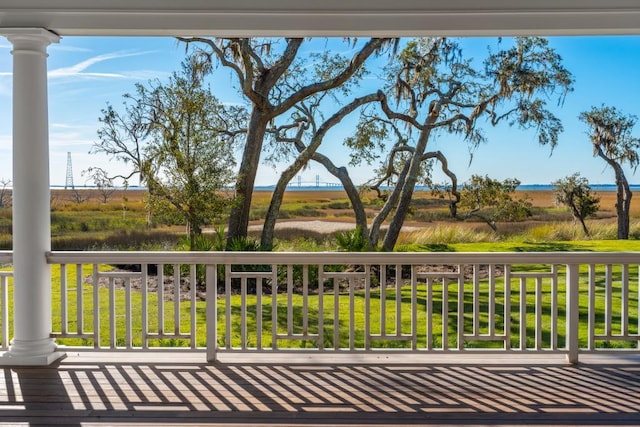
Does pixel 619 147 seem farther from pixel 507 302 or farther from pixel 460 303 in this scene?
pixel 460 303

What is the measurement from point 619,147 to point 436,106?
2.18m

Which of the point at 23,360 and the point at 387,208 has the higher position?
the point at 387,208

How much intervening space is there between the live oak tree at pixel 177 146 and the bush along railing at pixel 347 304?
0.76 m

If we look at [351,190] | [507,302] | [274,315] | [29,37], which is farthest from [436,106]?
[29,37]

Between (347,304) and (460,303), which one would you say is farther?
(347,304)

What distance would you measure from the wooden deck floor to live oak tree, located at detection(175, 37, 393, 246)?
9.49 feet

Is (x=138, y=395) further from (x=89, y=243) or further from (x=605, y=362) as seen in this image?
(x=89, y=243)

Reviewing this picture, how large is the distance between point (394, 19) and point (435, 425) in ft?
8.32

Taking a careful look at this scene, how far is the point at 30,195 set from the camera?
3.72 meters

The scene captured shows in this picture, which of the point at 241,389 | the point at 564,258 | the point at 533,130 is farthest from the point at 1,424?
the point at 533,130

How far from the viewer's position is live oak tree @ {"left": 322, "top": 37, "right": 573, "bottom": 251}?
666 centimetres

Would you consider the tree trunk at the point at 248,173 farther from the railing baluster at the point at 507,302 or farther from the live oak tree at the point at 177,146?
the railing baluster at the point at 507,302

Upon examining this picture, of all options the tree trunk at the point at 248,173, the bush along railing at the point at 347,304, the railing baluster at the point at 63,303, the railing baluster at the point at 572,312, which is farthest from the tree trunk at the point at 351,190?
the railing baluster at the point at 63,303

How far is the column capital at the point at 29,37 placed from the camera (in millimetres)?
3629
